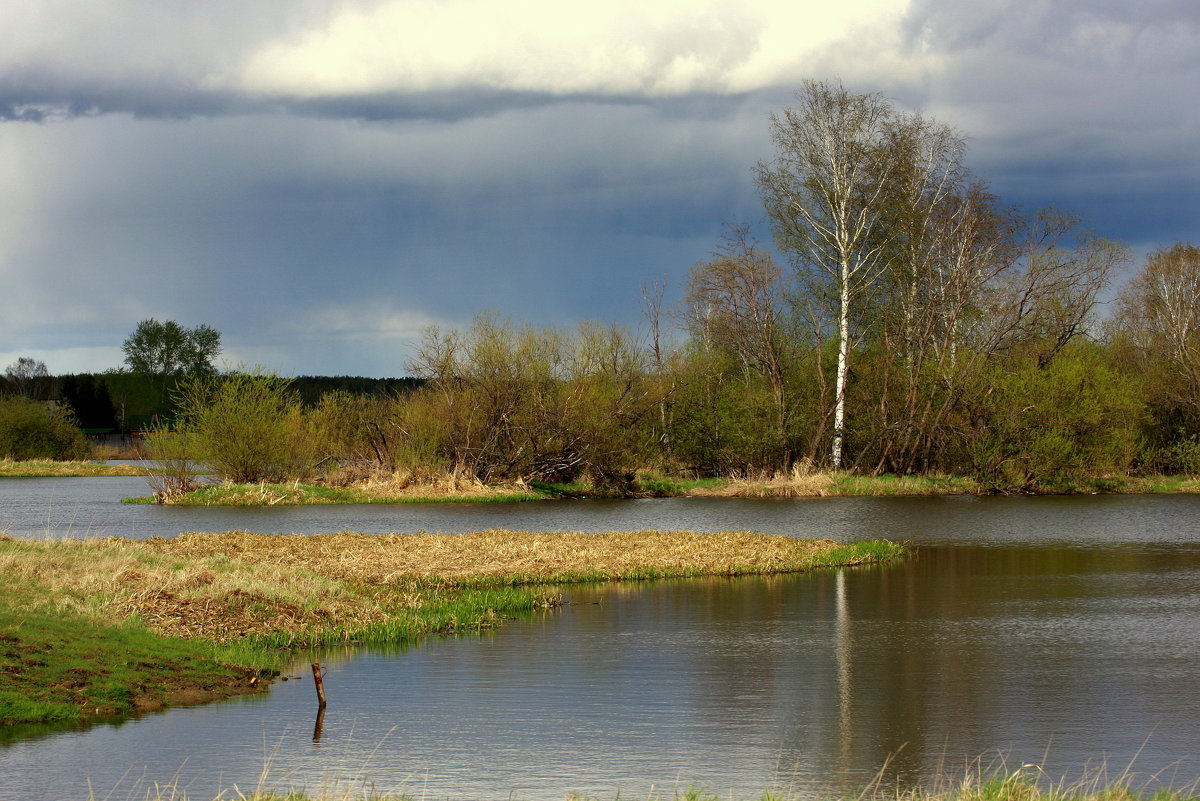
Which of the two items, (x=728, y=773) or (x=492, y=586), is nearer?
(x=728, y=773)

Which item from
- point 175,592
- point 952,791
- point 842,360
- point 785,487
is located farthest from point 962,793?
point 842,360

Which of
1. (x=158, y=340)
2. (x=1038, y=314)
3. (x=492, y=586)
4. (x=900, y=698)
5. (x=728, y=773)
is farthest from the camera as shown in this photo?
(x=158, y=340)

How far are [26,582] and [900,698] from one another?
12.1 meters

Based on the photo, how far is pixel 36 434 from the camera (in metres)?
95.2

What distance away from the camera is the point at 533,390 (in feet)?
183

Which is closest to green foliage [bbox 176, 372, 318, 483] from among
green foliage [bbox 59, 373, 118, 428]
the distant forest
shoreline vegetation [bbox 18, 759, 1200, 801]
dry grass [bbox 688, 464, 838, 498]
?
dry grass [bbox 688, 464, 838, 498]

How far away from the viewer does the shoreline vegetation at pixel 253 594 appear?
13133 mm

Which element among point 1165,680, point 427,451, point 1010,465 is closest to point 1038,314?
point 1010,465

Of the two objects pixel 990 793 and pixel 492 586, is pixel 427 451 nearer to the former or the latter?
pixel 492 586

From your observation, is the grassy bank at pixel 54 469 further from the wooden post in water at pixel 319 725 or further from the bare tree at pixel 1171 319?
the wooden post in water at pixel 319 725

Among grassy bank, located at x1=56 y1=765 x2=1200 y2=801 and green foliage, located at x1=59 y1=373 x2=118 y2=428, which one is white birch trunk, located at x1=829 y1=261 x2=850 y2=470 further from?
green foliage, located at x1=59 y1=373 x2=118 y2=428

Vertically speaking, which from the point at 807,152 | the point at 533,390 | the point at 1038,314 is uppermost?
the point at 807,152

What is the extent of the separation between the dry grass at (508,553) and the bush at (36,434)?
244 ft

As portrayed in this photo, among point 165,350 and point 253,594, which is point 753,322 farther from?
point 165,350
